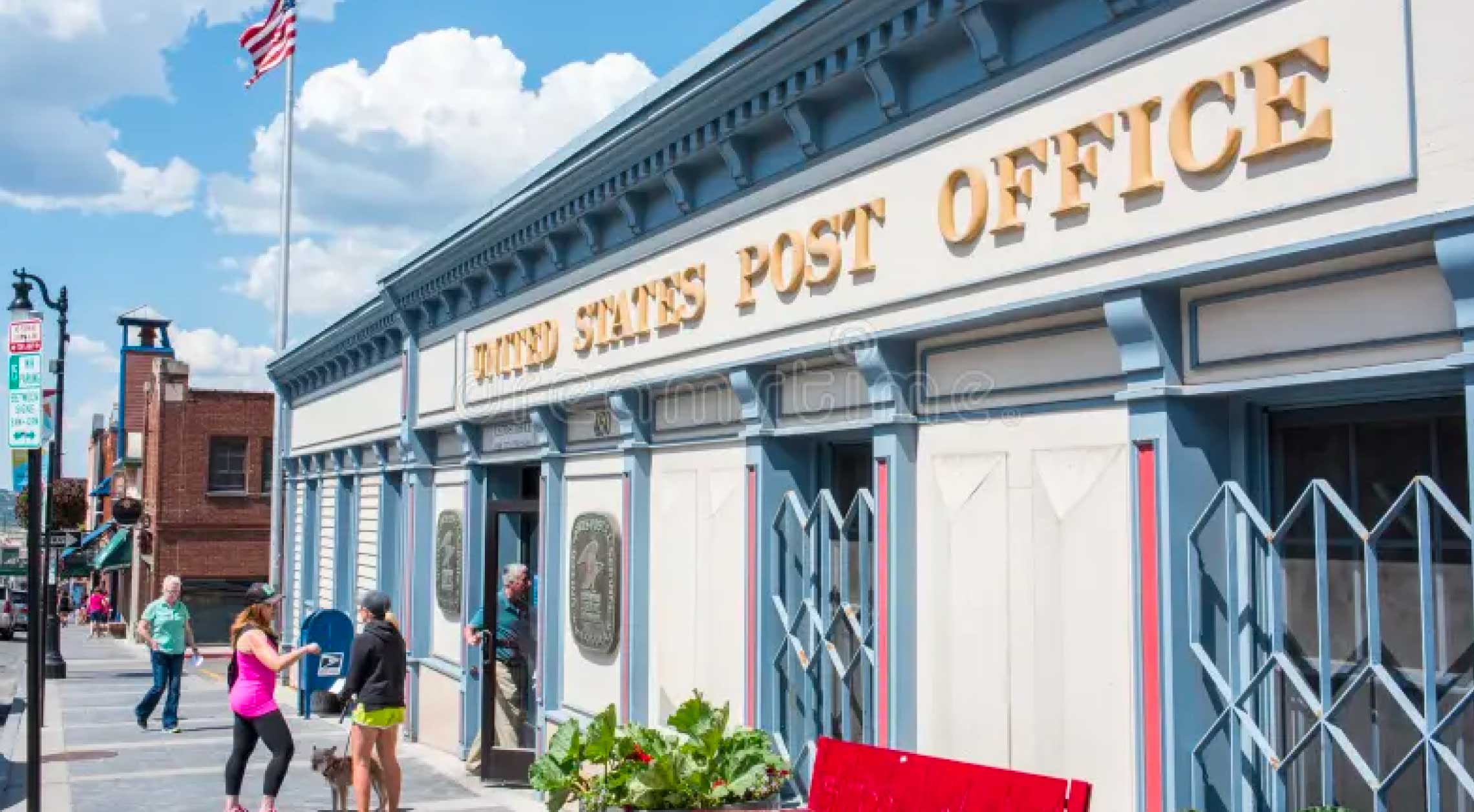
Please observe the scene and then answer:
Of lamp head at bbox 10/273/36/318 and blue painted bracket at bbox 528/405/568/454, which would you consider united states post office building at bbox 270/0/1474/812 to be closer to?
blue painted bracket at bbox 528/405/568/454

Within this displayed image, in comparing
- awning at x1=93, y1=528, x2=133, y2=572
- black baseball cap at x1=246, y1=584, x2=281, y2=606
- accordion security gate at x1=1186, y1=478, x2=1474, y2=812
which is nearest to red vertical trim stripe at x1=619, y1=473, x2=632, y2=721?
black baseball cap at x1=246, y1=584, x2=281, y2=606

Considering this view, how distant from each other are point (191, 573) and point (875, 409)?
1373 inches

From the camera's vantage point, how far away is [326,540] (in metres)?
21.5

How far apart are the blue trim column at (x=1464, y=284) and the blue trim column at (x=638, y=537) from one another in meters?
6.46

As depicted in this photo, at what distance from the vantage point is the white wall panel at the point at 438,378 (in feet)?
47.3

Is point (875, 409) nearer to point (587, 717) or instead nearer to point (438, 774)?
point (587, 717)

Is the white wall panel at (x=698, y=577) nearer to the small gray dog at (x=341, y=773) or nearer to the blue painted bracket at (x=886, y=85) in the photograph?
the small gray dog at (x=341, y=773)

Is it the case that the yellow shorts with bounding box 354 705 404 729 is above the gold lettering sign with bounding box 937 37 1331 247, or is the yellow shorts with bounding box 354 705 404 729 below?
below

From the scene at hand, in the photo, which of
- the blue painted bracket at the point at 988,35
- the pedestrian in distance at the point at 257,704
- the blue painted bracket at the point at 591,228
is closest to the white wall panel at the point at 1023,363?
the blue painted bracket at the point at 988,35

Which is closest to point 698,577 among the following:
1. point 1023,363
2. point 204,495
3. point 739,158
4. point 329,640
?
point 739,158

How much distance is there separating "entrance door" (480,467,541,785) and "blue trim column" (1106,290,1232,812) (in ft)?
24.9

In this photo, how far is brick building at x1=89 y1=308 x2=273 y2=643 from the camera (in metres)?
37.9

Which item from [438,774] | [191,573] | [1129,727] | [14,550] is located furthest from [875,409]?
[14,550]

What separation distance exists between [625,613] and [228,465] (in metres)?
32.2
